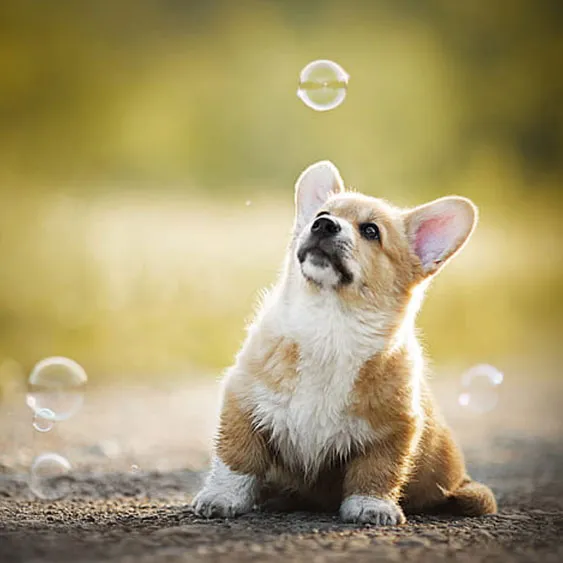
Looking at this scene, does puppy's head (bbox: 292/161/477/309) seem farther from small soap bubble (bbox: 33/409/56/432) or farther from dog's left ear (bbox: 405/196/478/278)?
small soap bubble (bbox: 33/409/56/432)

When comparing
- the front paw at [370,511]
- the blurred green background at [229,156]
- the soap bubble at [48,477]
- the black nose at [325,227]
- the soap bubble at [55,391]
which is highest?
the blurred green background at [229,156]

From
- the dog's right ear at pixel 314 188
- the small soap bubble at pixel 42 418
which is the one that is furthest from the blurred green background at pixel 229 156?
the dog's right ear at pixel 314 188

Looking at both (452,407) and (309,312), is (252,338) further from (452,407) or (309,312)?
(452,407)

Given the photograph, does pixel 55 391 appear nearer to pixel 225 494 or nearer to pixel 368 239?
pixel 225 494

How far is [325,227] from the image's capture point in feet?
10.5

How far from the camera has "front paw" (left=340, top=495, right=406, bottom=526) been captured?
10.1 feet

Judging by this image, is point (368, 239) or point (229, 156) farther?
point (229, 156)

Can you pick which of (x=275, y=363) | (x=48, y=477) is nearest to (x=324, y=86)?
(x=275, y=363)

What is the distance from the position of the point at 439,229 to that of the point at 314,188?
0.47 meters

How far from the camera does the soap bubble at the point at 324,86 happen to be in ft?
14.7

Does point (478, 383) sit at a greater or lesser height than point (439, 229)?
lesser

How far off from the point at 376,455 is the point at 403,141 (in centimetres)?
757

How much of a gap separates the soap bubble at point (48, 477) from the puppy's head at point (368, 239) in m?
1.43

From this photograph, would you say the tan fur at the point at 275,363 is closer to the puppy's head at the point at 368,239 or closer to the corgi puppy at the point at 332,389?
the corgi puppy at the point at 332,389
